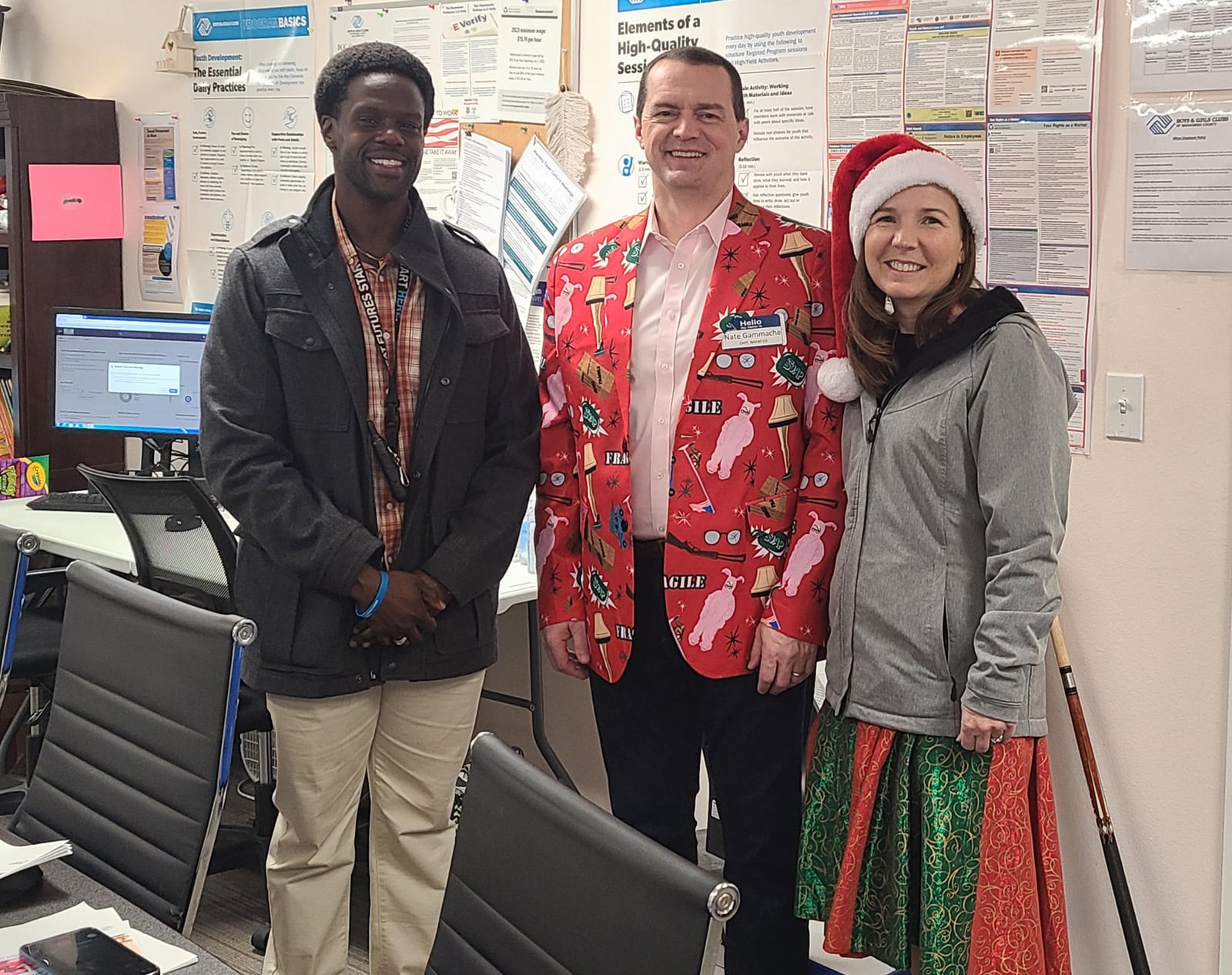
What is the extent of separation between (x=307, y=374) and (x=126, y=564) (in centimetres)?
130

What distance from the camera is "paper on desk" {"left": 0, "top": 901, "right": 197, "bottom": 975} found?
4.00 ft

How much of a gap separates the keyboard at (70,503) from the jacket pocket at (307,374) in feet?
5.83

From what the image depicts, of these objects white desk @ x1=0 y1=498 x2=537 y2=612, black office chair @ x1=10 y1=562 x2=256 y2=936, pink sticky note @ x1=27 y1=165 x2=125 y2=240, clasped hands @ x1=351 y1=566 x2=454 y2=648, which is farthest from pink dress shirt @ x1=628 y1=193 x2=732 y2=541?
pink sticky note @ x1=27 y1=165 x2=125 y2=240

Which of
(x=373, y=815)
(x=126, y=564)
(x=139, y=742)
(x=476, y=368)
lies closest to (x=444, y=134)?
(x=126, y=564)

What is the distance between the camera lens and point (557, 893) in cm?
122

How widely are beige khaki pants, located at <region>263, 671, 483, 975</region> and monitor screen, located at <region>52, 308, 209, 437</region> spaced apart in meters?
1.71

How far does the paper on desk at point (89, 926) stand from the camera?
4.00 feet

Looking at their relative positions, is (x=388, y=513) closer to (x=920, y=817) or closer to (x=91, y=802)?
(x=91, y=802)

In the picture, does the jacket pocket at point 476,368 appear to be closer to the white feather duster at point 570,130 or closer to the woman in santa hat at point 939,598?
the woman in santa hat at point 939,598

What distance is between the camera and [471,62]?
10.5 feet

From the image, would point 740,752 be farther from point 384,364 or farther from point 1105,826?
point 384,364

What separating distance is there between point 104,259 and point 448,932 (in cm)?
342

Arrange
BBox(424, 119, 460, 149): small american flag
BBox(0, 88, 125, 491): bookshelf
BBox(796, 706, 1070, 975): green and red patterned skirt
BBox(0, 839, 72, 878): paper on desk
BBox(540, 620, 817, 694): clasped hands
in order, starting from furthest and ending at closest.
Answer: BBox(0, 88, 125, 491): bookshelf → BBox(424, 119, 460, 149): small american flag → BBox(540, 620, 817, 694): clasped hands → BBox(796, 706, 1070, 975): green and red patterned skirt → BBox(0, 839, 72, 878): paper on desk

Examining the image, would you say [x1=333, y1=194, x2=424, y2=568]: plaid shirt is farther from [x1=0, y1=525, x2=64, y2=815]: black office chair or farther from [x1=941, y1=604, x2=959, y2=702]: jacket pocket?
[x1=941, y1=604, x2=959, y2=702]: jacket pocket
